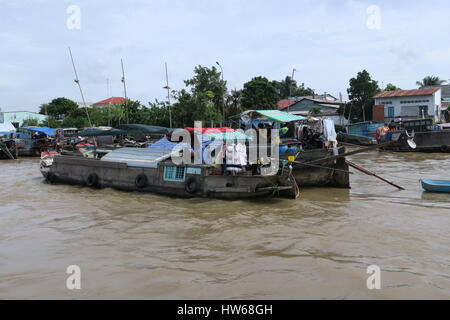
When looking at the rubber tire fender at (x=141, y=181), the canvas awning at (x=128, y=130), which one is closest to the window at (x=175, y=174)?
the rubber tire fender at (x=141, y=181)

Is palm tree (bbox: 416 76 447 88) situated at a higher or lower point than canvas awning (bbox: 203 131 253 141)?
higher

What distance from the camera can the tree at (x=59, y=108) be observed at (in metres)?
47.5

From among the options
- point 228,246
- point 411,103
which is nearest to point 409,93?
point 411,103

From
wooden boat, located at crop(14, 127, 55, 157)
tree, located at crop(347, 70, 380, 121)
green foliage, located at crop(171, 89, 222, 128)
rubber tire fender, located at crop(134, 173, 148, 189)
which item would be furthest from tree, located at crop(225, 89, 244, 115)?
rubber tire fender, located at crop(134, 173, 148, 189)

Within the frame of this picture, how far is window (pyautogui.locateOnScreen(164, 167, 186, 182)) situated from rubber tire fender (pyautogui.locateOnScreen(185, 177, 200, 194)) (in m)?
0.22

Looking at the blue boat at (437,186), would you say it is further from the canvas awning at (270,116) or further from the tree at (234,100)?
the tree at (234,100)

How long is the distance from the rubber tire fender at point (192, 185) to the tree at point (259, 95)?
81.1ft

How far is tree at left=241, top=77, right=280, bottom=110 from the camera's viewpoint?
3297cm

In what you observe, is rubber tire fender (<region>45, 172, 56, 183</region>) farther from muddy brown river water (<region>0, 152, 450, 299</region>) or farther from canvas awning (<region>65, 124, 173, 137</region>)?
muddy brown river water (<region>0, 152, 450, 299</region>)

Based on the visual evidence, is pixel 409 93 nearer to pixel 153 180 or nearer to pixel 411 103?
pixel 411 103

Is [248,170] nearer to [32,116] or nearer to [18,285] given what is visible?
[18,285]

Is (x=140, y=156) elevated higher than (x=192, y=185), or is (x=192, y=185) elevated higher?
(x=140, y=156)

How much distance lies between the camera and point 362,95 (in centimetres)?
3338

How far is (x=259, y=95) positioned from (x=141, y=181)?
2458 centimetres
